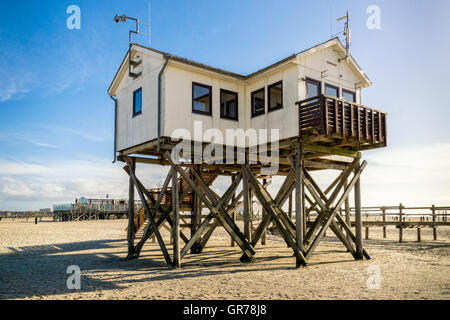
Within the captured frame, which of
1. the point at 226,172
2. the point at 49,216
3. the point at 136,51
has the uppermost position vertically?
the point at 136,51

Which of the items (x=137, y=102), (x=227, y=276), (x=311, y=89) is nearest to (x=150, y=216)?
(x=137, y=102)

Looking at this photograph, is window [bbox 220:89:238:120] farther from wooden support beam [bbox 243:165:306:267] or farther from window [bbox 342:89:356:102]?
window [bbox 342:89:356:102]

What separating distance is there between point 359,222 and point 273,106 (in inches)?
238

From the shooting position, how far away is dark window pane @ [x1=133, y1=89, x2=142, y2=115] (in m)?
15.9

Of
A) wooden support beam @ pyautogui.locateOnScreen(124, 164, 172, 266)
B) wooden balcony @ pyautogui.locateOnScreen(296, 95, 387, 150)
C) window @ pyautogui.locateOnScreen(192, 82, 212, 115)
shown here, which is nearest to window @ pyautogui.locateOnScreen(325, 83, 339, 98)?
wooden balcony @ pyautogui.locateOnScreen(296, 95, 387, 150)

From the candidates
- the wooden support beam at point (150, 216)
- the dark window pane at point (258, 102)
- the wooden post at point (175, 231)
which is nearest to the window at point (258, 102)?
the dark window pane at point (258, 102)

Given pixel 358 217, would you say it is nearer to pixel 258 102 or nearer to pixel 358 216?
pixel 358 216

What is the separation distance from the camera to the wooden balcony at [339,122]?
13.1 meters

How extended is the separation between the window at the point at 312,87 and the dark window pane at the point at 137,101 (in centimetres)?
682

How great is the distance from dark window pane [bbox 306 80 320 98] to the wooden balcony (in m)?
0.61

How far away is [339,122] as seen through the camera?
44.7 feet
